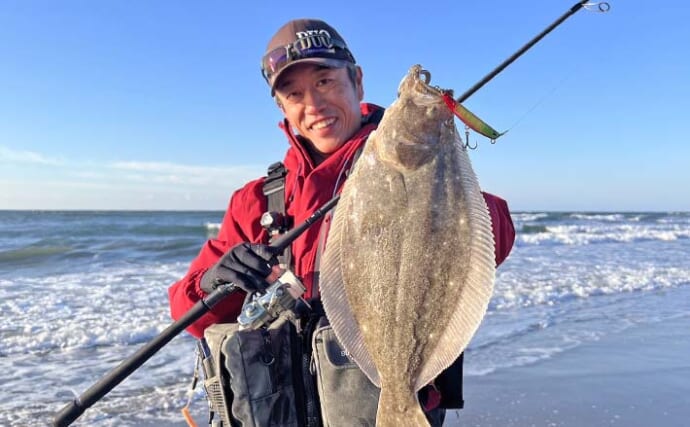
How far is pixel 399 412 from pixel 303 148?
153cm

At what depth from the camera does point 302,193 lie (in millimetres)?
2857

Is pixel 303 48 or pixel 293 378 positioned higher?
pixel 303 48

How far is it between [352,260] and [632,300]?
917cm

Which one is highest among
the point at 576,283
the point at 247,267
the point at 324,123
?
the point at 324,123

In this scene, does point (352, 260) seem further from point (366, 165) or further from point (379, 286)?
point (366, 165)

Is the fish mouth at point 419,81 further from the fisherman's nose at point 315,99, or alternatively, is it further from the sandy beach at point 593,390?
the sandy beach at point 593,390

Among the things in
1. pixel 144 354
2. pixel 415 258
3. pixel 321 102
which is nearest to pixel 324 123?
pixel 321 102

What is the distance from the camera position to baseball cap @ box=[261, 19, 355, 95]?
2.76m

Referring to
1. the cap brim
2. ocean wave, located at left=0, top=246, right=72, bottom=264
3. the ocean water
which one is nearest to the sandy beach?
the ocean water

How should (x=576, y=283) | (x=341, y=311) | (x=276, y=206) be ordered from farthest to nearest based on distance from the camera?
(x=576, y=283), (x=276, y=206), (x=341, y=311)

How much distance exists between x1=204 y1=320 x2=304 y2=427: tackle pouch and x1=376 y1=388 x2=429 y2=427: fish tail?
60 cm

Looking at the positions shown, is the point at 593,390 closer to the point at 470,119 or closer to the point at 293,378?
the point at 293,378

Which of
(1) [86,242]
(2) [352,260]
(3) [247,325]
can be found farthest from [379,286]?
(1) [86,242]

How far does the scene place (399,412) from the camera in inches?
79.7
